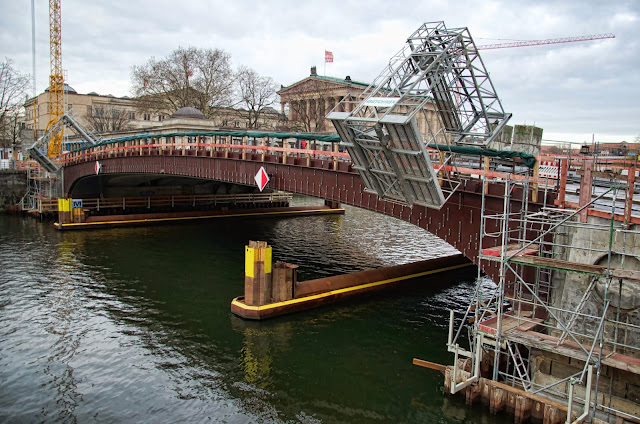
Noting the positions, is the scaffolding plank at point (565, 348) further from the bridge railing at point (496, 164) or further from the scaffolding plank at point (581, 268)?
the bridge railing at point (496, 164)

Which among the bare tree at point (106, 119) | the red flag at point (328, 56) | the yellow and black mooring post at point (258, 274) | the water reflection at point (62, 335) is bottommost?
the water reflection at point (62, 335)

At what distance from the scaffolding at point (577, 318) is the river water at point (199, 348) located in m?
2.10

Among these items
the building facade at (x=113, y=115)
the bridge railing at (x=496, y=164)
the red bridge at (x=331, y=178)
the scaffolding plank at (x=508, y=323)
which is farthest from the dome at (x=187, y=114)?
the scaffolding plank at (x=508, y=323)

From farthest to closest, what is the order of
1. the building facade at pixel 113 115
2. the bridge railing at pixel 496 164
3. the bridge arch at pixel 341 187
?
the building facade at pixel 113 115 → the bridge arch at pixel 341 187 → the bridge railing at pixel 496 164

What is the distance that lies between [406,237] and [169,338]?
92.4 ft

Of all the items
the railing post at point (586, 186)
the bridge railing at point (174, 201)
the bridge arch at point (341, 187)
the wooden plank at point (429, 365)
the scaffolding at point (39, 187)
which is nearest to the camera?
the railing post at point (586, 186)

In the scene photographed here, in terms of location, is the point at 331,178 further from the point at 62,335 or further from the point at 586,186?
the point at 62,335

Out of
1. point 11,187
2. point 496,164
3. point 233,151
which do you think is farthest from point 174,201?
point 496,164

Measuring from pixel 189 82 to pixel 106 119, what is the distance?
25.9m

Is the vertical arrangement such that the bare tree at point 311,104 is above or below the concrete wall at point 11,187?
above

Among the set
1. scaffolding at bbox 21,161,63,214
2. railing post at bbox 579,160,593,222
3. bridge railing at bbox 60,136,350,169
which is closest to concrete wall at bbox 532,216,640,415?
railing post at bbox 579,160,593,222

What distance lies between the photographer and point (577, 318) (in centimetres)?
1424

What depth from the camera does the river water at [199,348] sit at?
48.8 ft

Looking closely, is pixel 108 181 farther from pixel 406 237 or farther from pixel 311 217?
pixel 406 237
